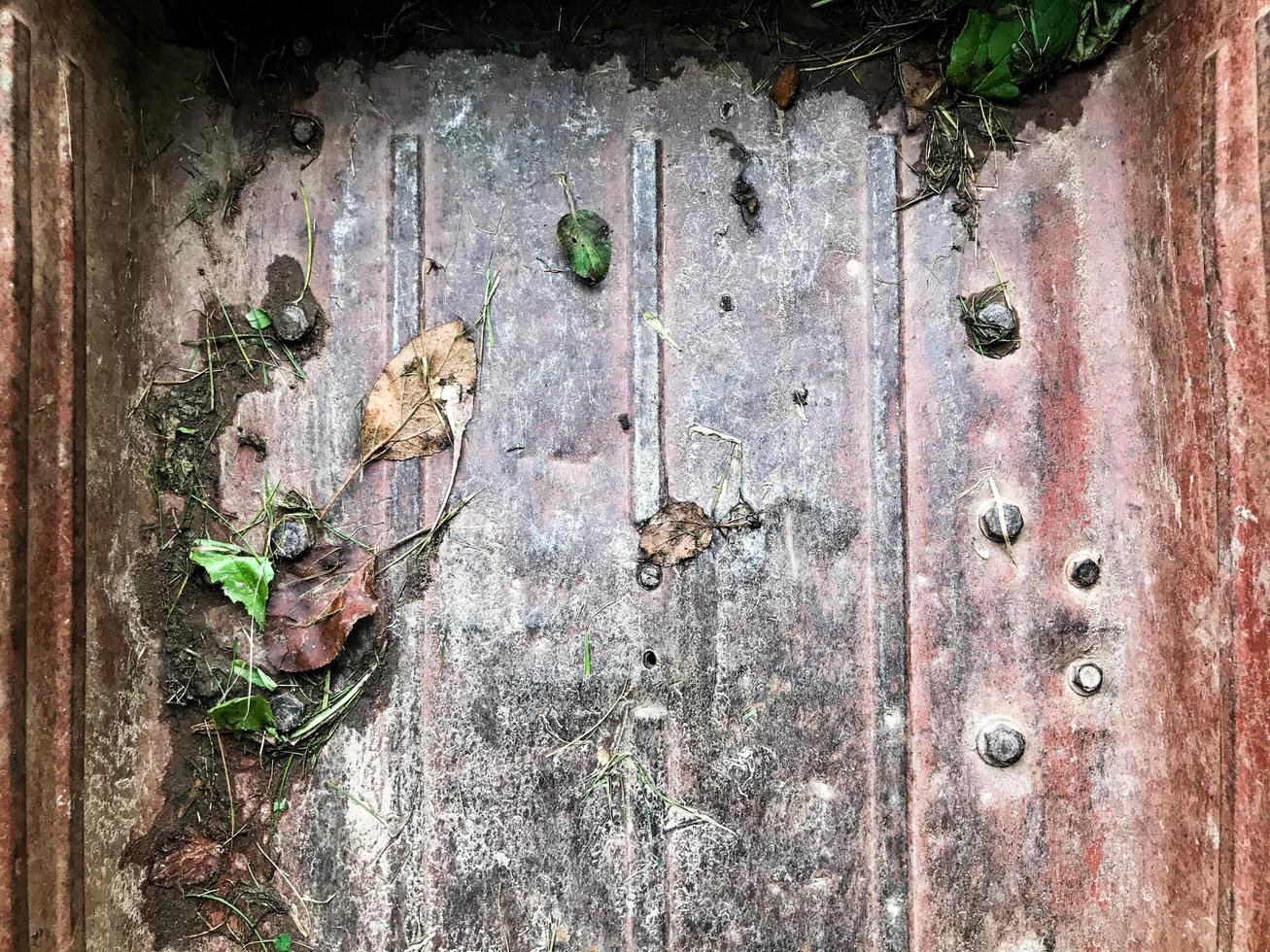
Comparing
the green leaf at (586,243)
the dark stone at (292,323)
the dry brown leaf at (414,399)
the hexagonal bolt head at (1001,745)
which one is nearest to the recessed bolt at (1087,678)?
the hexagonal bolt head at (1001,745)

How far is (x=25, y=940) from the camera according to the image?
184cm

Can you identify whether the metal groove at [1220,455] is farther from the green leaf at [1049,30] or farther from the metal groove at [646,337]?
the metal groove at [646,337]

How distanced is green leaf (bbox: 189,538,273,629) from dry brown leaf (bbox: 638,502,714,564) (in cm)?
106

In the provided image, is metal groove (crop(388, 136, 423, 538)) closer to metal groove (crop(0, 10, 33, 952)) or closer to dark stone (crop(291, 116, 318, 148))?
dark stone (crop(291, 116, 318, 148))

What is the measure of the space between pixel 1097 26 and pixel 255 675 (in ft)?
9.69

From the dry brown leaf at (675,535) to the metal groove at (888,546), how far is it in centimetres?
49

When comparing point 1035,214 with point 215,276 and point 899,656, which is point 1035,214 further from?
point 215,276

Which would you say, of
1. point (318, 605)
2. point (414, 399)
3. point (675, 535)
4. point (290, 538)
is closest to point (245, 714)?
point (318, 605)

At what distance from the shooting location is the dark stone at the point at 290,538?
2.23m

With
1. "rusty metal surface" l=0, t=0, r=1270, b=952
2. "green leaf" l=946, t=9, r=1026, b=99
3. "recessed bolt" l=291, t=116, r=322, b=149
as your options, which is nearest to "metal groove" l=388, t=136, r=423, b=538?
"rusty metal surface" l=0, t=0, r=1270, b=952

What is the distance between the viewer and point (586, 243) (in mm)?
→ 2264

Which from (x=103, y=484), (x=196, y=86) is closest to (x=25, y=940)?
(x=103, y=484)

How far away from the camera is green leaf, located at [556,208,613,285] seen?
2.26 metres

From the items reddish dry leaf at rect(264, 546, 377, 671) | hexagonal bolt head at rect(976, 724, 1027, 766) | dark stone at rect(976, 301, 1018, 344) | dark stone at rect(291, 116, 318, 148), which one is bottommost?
hexagonal bolt head at rect(976, 724, 1027, 766)
